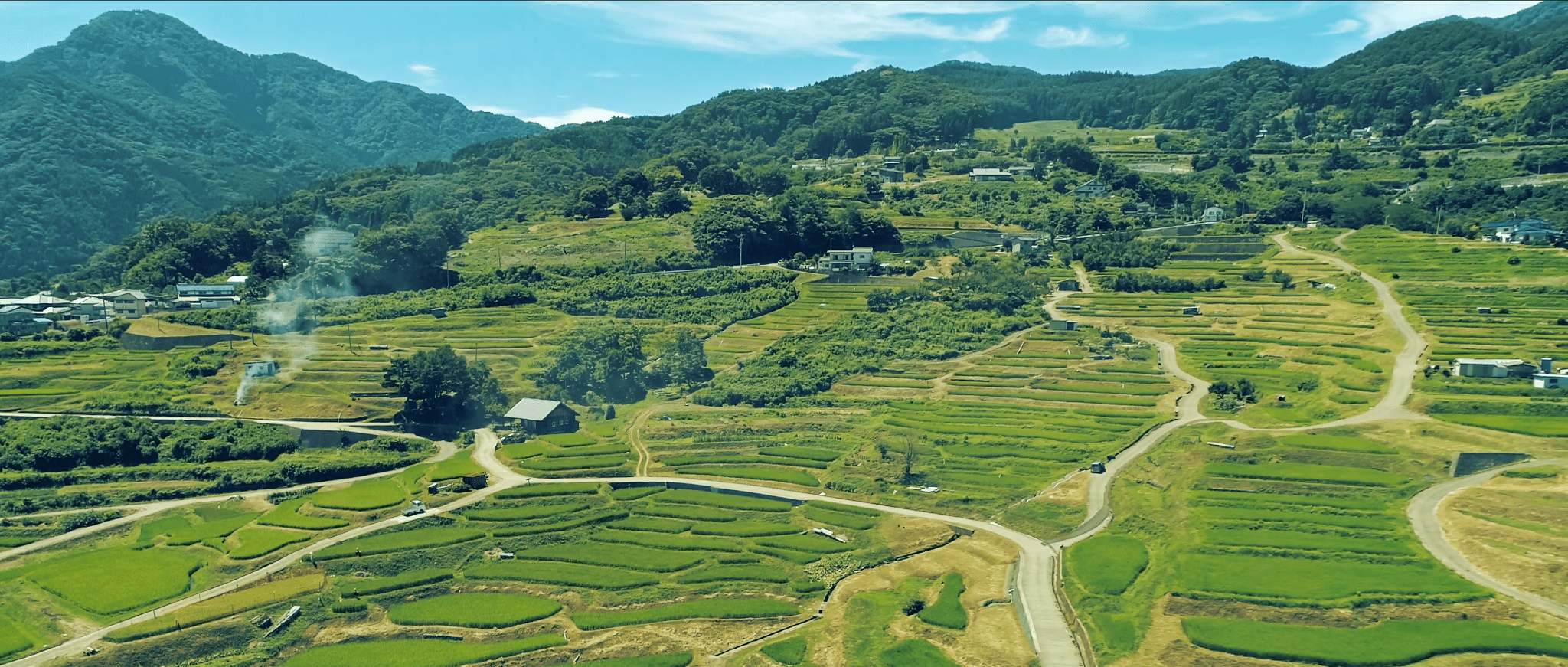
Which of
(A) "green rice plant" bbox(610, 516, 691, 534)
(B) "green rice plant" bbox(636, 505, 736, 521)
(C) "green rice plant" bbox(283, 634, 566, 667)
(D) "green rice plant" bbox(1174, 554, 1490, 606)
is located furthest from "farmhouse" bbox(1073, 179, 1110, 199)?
(C) "green rice plant" bbox(283, 634, 566, 667)

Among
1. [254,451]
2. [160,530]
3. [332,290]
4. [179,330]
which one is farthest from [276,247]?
[160,530]

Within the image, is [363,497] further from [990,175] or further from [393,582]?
[990,175]

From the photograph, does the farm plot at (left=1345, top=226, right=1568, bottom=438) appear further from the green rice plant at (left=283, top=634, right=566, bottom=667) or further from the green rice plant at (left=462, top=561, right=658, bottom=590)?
the green rice plant at (left=283, top=634, right=566, bottom=667)

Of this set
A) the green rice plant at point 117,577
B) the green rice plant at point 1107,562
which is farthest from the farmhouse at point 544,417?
the green rice plant at point 1107,562

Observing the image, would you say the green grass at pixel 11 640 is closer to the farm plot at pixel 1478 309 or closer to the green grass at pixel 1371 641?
the green grass at pixel 1371 641

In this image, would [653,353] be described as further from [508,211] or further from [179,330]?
[508,211]

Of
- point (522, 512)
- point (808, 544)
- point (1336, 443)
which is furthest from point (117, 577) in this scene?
point (1336, 443)
